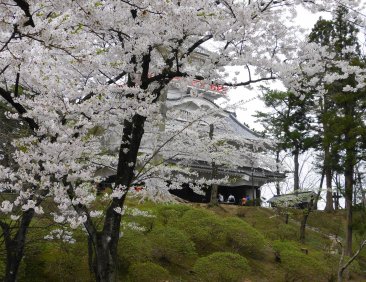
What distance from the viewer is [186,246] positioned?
29.9ft

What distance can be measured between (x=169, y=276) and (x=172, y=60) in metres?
4.57

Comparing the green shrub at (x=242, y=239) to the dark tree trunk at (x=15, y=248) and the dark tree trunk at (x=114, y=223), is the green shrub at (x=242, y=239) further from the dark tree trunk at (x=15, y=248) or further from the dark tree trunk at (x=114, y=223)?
the dark tree trunk at (x=15, y=248)

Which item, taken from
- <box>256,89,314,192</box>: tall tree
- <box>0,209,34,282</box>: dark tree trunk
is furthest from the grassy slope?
<box>256,89,314,192</box>: tall tree

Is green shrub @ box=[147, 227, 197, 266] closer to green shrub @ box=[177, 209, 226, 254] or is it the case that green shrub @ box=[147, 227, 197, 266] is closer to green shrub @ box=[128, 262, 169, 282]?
green shrub @ box=[177, 209, 226, 254]

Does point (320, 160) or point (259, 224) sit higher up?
point (320, 160)

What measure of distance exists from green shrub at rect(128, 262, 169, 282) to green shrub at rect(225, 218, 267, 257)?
2.83 m

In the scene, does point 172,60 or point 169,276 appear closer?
point 172,60

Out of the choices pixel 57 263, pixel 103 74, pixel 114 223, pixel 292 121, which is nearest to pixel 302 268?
pixel 57 263

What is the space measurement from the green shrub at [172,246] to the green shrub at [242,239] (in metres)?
1.31

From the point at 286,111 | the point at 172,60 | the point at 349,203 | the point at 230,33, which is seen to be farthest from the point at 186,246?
the point at 286,111

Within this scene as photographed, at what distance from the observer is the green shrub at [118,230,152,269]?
7.98 meters

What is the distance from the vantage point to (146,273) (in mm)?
7590

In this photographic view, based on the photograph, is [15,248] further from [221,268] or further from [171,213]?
[171,213]

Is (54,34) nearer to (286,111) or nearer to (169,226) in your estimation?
(169,226)
